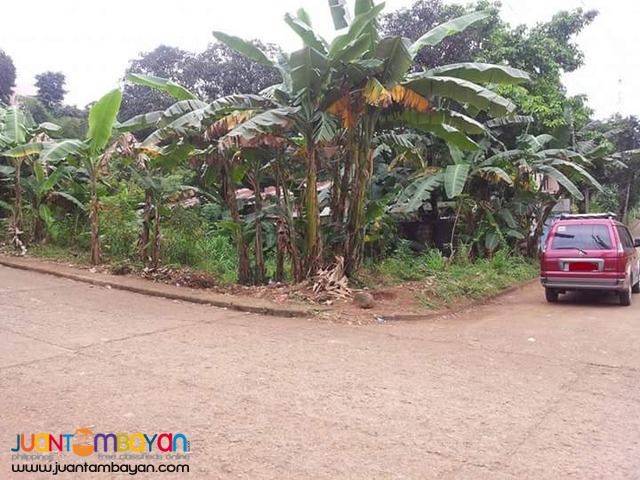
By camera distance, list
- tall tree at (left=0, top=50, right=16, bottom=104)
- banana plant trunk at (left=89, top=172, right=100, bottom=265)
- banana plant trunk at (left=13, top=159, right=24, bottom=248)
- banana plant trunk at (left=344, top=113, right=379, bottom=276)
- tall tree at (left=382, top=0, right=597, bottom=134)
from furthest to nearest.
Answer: tall tree at (left=0, top=50, right=16, bottom=104)
tall tree at (left=382, top=0, right=597, bottom=134)
banana plant trunk at (left=13, top=159, right=24, bottom=248)
banana plant trunk at (left=89, top=172, right=100, bottom=265)
banana plant trunk at (left=344, top=113, right=379, bottom=276)

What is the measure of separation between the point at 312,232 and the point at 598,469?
6610mm

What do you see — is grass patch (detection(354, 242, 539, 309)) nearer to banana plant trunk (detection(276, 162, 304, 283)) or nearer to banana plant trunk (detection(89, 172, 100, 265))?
banana plant trunk (detection(276, 162, 304, 283))

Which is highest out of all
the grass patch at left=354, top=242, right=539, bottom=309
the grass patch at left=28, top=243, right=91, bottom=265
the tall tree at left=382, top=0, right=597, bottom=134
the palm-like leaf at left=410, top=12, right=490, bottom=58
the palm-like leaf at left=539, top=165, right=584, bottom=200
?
the tall tree at left=382, top=0, right=597, bottom=134

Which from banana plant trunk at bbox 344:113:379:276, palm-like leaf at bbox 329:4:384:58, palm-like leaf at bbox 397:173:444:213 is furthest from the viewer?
palm-like leaf at bbox 397:173:444:213

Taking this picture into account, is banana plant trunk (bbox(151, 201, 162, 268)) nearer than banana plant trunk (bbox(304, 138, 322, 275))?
No

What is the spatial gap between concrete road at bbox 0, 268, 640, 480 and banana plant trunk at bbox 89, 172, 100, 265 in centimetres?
390

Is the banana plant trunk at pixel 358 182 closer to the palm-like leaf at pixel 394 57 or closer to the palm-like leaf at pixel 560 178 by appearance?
the palm-like leaf at pixel 394 57

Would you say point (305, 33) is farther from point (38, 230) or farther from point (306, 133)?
point (38, 230)

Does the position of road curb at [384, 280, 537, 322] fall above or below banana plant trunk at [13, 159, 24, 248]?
below

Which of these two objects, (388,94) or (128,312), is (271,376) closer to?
(128,312)

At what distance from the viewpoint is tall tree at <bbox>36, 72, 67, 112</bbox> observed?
96.1 ft

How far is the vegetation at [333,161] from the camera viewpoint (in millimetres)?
8695

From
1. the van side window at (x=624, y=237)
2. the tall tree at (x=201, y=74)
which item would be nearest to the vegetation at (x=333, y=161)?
the van side window at (x=624, y=237)

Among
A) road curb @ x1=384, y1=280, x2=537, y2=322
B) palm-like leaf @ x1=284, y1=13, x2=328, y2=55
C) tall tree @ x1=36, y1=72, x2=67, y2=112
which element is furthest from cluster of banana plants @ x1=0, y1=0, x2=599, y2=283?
tall tree @ x1=36, y1=72, x2=67, y2=112
